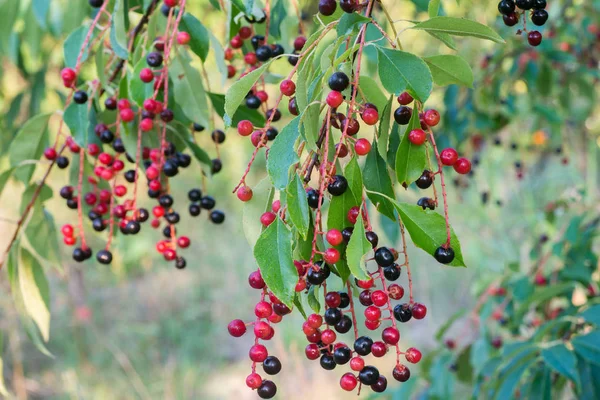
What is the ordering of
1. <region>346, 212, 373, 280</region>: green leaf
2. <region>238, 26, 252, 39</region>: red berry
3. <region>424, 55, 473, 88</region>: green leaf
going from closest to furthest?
<region>346, 212, 373, 280</region>: green leaf → <region>424, 55, 473, 88</region>: green leaf → <region>238, 26, 252, 39</region>: red berry

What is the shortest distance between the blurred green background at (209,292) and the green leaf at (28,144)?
1.42 metres

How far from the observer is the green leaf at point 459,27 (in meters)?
0.62

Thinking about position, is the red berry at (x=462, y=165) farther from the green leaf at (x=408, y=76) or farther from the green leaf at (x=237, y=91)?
the green leaf at (x=237, y=91)

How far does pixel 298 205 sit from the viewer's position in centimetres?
56

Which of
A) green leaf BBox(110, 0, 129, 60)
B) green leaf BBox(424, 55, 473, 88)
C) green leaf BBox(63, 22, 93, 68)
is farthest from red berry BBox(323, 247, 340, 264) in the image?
green leaf BBox(63, 22, 93, 68)

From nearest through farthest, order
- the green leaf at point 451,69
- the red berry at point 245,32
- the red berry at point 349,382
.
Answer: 1. the red berry at point 349,382
2. the green leaf at point 451,69
3. the red berry at point 245,32

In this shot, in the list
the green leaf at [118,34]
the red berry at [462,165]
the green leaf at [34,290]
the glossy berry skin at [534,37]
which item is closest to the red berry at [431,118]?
the red berry at [462,165]

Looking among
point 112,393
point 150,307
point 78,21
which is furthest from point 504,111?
point 150,307

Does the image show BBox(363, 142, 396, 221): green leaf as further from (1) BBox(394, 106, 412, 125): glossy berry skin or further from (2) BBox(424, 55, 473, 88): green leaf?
(2) BBox(424, 55, 473, 88): green leaf

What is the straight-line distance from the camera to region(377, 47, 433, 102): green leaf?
1.97ft

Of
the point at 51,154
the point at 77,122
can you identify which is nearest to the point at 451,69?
the point at 77,122

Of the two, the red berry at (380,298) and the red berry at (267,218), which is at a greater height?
the red berry at (267,218)

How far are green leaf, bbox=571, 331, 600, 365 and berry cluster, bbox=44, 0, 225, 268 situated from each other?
2.37 feet

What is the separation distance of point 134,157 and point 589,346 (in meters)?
0.90
